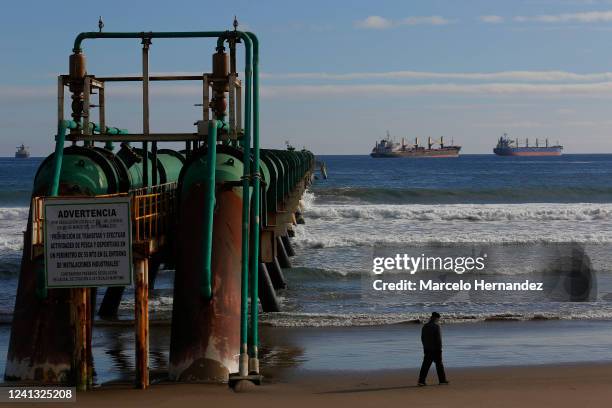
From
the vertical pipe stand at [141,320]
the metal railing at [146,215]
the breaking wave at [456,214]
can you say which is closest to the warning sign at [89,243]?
the metal railing at [146,215]

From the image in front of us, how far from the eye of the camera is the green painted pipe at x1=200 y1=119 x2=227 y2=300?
13.9 metres

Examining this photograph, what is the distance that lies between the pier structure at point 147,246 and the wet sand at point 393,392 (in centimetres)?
56

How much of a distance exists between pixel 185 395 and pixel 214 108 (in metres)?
6.08

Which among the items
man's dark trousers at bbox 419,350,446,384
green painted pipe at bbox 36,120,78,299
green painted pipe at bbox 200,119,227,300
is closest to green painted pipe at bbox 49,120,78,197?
green painted pipe at bbox 36,120,78,299

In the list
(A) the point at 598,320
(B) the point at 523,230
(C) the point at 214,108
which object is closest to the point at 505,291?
(A) the point at 598,320

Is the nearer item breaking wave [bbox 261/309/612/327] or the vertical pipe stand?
the vertical pipe stand

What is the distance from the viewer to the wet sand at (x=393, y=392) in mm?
12312

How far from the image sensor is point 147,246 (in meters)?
13.2

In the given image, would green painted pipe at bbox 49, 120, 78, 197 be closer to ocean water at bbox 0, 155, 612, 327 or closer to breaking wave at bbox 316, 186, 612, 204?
ocean water at bbox 0, 155, 612, 327

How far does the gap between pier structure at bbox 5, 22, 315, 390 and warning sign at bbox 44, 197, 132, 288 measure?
0.01 meters

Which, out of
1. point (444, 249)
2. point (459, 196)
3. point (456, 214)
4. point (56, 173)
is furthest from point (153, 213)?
point (459, 196)

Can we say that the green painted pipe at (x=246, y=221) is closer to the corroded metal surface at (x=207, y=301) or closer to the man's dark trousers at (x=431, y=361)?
the corroded metal surface at (x=207, y=301)

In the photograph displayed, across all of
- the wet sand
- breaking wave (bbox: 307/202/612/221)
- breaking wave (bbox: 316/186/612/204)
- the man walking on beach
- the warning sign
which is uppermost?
breaking wave (bbox: 316/186/612/204)

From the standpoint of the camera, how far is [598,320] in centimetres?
2073
